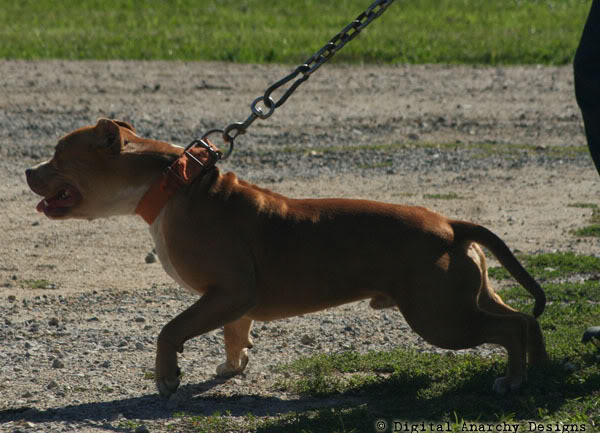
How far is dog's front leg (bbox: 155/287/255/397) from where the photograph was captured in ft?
15.6

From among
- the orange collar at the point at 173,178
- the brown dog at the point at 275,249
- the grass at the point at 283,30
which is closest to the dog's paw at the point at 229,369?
the brown dog at the point at 275,249

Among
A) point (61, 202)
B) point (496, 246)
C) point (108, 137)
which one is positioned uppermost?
point (108, 137)

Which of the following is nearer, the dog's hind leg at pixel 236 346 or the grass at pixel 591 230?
the dog's hind leg at pixel 236 346

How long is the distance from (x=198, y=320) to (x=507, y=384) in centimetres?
149

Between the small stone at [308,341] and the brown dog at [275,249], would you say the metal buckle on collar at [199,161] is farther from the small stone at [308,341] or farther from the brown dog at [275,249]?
the small stone at [308,341]

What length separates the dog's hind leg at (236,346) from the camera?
526 cm

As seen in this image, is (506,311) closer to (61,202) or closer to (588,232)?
(61,202)

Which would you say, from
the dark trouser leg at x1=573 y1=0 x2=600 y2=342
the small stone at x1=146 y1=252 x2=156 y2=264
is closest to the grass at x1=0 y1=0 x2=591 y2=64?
the small stone at x1=146 y1=252 x2=156 y2=264

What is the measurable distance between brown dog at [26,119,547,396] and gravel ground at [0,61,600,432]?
0.55m

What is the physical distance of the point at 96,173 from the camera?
5.01 m

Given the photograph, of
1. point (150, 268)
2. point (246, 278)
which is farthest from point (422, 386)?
point (150, 268)

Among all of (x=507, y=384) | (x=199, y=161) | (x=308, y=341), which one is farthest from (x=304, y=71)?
(x=507, y=384)

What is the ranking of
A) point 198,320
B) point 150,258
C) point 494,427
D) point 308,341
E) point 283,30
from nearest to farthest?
1. point 494,427
2. point 198,320
3. point 308,341
4. point 150,258
5. point 283,30

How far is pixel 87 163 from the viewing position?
500cm
